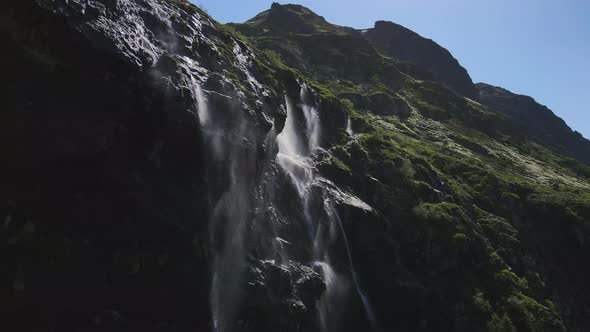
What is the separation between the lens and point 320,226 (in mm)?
38469

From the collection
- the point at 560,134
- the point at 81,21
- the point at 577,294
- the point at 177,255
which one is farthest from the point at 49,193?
the point at 560,134

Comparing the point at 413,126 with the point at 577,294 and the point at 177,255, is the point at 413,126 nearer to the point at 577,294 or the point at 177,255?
the point at 577,294

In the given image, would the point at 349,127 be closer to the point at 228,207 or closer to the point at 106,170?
the point at 228,207

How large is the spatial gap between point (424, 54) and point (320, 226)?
479 ft

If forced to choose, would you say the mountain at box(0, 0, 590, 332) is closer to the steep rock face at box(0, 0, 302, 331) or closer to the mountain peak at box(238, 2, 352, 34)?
the steep rock face at box(0, 0, 302, 331)

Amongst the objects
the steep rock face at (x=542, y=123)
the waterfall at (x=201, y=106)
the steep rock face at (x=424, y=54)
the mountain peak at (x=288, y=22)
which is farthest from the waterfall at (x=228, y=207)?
the steep rock face at (x=542, y=123)

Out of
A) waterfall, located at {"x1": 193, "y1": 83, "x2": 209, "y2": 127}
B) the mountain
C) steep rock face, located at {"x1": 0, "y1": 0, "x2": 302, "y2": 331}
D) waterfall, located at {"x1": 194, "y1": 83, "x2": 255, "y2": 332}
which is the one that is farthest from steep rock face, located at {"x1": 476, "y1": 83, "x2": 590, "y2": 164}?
steep rock face, located at {"x1": 0, "y1": 0, "x2": 302, "y2": 331}

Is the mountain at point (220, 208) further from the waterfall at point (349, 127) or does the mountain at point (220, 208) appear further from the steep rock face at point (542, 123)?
the steep rock face at point (542, 123)

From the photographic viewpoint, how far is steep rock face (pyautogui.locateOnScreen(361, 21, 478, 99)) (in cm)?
16575

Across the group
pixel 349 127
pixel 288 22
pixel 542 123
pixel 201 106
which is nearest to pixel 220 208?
pixel 201 106

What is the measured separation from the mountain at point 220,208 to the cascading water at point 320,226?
0.19 meters

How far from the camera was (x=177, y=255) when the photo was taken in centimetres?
2706

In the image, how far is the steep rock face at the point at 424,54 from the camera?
166 metres

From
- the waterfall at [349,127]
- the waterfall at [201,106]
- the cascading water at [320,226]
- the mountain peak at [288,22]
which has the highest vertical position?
the mountain peak at [288,22]
